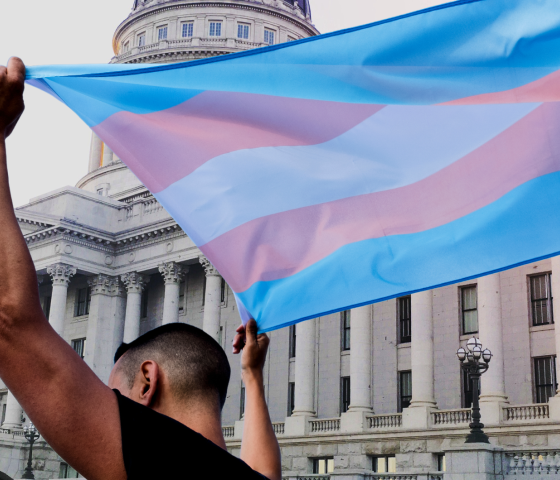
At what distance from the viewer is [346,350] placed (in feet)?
143

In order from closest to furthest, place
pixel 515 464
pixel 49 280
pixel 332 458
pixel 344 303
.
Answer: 1. pixel 344 303
2. pixel 515 464
3. pixel 332 458
4. pixel 49 280

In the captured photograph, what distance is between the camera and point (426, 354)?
37.5 m

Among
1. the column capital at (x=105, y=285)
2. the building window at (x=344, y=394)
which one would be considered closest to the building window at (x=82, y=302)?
the column capital at (x=105, y=285)

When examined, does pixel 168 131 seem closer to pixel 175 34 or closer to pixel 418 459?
pixel 418 459

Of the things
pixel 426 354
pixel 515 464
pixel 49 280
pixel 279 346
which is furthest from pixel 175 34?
pixel 515 464

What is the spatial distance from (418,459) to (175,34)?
1963 inches

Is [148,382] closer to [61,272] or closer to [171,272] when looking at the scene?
[171,272]

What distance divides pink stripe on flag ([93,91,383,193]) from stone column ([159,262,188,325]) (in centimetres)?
4347

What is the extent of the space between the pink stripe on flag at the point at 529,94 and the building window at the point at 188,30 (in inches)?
2850

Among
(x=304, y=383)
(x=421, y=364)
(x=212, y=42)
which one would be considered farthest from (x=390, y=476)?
(x=212, y=42)

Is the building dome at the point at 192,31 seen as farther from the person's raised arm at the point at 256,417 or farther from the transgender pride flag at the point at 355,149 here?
the person's raised arm at the point at 256,417

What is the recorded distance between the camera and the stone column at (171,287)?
4788 cm

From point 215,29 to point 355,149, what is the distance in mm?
72631

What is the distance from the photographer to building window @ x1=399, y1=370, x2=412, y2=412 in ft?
133
